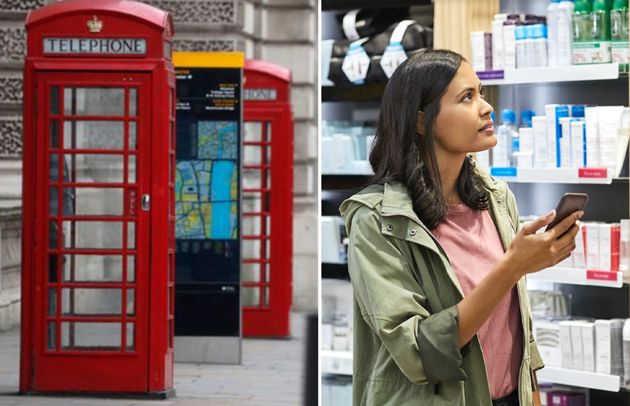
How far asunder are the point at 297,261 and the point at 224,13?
3.04 m

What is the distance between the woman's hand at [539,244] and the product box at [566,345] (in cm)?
317

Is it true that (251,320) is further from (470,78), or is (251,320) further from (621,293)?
(470,78)

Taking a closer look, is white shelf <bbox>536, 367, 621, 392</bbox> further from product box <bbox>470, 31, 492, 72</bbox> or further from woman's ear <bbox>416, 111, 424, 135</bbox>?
woman's ear <bbox>416, 111, 424, 135</bbox>

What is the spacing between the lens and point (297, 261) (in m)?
13.3

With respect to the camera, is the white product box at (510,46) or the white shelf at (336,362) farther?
the white shelf at (336,362)

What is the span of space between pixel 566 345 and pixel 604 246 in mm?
490

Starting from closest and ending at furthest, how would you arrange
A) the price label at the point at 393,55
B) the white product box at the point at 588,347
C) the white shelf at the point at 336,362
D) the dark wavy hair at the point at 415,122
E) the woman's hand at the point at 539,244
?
the woman's hand at the point at 539,244
the dark wavy hair at the point at 415,122
the white product box at the point at 588,347
the price label at the point at 393,55
the white shelf at the point at 336,362

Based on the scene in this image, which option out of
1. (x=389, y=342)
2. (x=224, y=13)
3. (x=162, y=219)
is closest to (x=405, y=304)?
(x=389, y=342)

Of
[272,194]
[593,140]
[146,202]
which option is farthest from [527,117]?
[272,194]

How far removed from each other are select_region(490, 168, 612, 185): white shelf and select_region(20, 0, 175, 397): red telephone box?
8.02 feet

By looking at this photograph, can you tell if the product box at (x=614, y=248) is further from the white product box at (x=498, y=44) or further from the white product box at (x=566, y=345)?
the white product box at (x=498, y=44)

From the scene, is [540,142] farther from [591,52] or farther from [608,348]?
[608,348]

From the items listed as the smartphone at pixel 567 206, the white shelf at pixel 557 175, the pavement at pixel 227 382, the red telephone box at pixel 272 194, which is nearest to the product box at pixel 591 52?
the white shelf at pixel 557 175

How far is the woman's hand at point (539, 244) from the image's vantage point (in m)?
1.98
